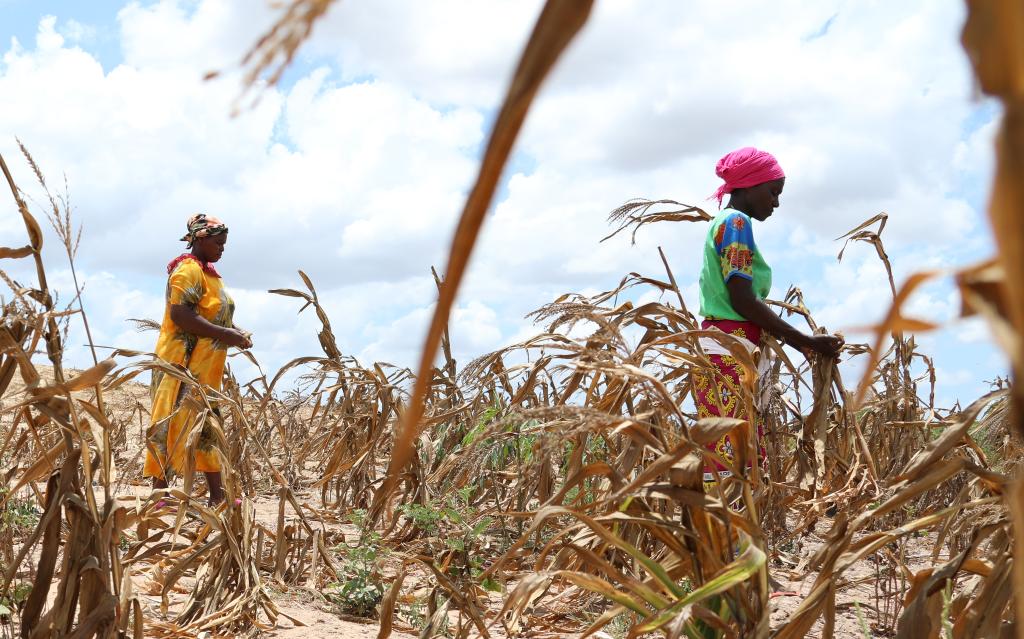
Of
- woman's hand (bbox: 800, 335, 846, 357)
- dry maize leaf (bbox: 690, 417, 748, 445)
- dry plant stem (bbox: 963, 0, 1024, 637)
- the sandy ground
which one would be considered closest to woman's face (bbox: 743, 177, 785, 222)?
woman's hand (bbox: 800, 335, 846, 357)

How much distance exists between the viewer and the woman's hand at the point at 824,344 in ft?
10.6

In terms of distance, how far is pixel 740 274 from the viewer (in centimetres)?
325

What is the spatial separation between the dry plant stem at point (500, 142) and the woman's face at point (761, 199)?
3.18 m

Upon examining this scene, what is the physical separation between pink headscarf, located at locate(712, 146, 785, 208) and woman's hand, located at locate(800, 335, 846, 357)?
623mm

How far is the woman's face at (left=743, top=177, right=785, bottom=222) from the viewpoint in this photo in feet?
11.5

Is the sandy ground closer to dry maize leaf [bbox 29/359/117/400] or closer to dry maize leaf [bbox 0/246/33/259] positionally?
dry maize leaf [bbox 29/359/117/400]

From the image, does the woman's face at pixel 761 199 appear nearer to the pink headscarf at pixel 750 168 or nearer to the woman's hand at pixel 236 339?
the pink headscarf at pixel 750 168

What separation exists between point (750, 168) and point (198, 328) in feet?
9.42

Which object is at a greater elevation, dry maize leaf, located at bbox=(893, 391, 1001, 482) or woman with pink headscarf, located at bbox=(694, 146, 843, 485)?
woman with pink headscarf, located at bbox=(694, 146, 843, 485)

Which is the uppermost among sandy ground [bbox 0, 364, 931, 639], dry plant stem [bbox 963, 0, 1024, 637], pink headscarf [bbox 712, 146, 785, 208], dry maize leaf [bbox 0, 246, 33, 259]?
pink headscarf [bbox 712, 146, 785, 208]

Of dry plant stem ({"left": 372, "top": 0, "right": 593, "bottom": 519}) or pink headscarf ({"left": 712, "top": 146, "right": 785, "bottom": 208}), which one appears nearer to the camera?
dry plant stem ({"left": 372, "top": 0, "right": 593, "bottom": 519})

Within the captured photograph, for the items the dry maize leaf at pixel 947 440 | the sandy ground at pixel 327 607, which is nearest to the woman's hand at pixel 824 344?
the sandy ground at pixel 327 607

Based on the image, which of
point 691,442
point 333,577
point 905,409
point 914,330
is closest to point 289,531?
point 333,577

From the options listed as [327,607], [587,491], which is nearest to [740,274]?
[587,491]
